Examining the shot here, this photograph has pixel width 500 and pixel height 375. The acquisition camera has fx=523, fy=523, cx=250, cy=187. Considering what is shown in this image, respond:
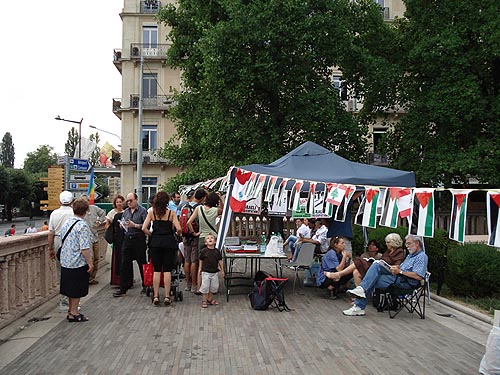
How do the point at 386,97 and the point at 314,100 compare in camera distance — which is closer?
the point at 314,100

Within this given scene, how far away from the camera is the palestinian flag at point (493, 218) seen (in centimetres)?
552

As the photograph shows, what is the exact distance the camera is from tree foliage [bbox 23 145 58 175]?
111 metres

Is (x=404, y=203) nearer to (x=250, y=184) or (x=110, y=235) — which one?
(x=250, y=184)

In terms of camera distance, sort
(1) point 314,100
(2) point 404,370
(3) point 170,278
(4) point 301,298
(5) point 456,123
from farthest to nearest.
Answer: (5) point 456,123, (1) point 314,100, (4) point 301,298, (3) point 170,278, (2) point 404,370

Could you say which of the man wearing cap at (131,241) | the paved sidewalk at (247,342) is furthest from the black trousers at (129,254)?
the paved sidewalk at (247,342)

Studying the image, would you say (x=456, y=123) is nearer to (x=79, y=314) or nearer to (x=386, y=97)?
(x=386, y=97)

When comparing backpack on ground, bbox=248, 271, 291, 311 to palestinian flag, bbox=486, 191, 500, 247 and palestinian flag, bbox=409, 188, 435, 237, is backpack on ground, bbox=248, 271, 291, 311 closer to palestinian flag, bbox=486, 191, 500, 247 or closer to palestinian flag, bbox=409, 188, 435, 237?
palestinian flag, bbox=409, 188, 435, 237

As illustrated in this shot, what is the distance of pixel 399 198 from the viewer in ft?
23.7

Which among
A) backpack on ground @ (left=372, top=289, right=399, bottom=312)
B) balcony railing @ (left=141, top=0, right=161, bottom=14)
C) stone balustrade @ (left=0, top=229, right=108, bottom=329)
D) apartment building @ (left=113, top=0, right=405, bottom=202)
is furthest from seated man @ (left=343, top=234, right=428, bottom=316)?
balcony railing @ (left=141, top=0, right=161, bottom=14)

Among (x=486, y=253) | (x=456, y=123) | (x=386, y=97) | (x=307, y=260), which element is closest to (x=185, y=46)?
(x=386, y=97)

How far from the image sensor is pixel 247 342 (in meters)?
6.55

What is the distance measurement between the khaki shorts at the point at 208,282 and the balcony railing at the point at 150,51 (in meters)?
32.4

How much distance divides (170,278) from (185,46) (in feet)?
49.9

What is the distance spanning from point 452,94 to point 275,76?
6.94 meters
